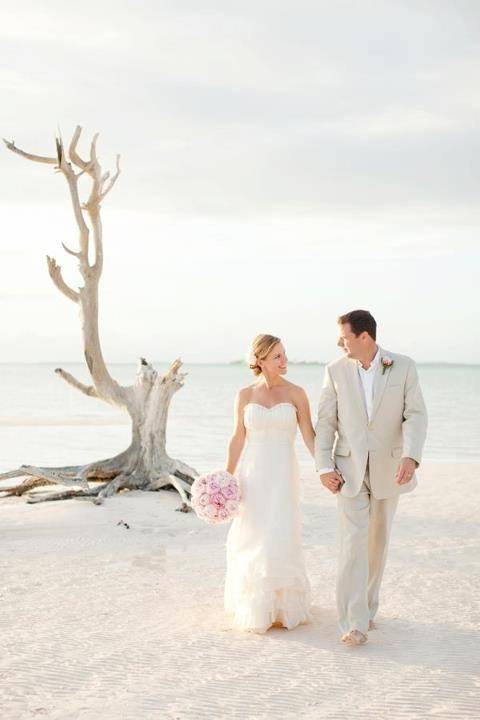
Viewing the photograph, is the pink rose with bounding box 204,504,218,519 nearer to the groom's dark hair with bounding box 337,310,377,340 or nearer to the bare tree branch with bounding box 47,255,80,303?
the groom's dark hair with bounding box 337,310,377,340

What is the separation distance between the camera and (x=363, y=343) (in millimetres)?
5832

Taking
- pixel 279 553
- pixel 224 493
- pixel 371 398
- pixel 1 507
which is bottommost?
pixel 1 507

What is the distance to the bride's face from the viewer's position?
6.33 m

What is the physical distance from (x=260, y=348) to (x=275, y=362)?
0.14m

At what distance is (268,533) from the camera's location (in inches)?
245

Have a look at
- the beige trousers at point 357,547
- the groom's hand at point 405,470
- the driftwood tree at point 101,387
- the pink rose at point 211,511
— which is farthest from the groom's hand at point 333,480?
the driftwood tree at point 101,387


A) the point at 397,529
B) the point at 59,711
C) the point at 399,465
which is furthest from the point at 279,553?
the point at 397,529

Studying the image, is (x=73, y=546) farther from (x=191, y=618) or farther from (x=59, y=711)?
(x=59, y=711)

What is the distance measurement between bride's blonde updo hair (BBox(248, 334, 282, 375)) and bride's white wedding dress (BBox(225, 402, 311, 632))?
11.7 inches

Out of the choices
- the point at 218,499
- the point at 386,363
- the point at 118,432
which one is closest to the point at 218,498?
the point at 218,499

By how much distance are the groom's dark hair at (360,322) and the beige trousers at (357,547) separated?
895mm

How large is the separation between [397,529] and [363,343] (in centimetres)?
496

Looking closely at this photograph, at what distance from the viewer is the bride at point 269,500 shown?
20.1 feet

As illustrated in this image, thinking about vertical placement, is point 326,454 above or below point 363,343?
below
